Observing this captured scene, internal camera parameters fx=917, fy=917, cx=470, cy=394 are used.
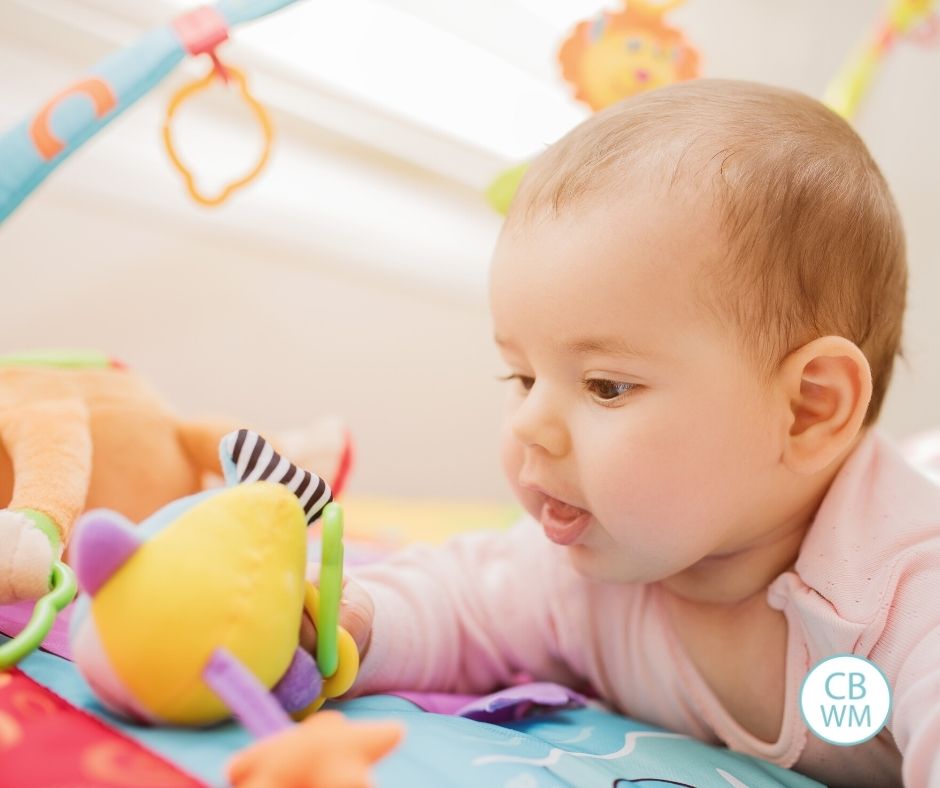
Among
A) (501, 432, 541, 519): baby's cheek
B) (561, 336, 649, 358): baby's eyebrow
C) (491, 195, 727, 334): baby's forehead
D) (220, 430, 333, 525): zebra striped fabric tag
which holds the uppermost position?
(491, 195, 727, 334): baby's forehead

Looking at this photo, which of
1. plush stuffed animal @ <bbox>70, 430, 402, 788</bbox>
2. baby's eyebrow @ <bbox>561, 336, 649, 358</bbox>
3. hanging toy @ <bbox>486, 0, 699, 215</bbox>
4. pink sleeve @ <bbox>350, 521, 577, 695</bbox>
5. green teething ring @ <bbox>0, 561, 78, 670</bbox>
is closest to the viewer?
plush stuffed animal @ <bbox>70, 430, 402, 788</bbox>

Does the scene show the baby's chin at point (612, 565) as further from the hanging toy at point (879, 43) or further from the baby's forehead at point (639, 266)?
the hanging toy at point (879, 43)

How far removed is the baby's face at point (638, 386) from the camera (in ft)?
1.82

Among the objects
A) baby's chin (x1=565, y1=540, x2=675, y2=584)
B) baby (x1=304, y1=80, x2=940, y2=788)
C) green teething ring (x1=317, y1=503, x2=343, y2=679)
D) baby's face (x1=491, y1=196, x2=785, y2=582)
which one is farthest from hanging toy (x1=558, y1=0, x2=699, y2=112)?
green teething ring (x1=317, y1=503, x2=343, y2=679)

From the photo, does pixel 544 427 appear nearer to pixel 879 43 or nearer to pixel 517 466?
pixel 517 466

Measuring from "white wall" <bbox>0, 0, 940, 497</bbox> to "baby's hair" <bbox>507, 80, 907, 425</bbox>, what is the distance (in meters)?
0.53

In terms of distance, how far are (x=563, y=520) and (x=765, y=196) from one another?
0.24 meters

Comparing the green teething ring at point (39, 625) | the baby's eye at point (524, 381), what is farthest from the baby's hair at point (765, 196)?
the green teething ring at point (39, 625)

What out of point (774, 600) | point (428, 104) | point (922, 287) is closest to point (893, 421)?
point (922, 287)

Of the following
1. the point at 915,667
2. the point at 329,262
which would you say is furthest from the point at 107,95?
the point at 329,262

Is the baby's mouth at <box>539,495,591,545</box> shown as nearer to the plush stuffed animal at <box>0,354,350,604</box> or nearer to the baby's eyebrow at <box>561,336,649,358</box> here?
the baby's eyebrow at <box>561,336,649,358</box>

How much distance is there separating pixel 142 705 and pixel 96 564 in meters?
0.06

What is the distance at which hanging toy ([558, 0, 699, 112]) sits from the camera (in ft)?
2.90

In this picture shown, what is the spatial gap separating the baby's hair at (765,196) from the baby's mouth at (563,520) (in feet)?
0.49
